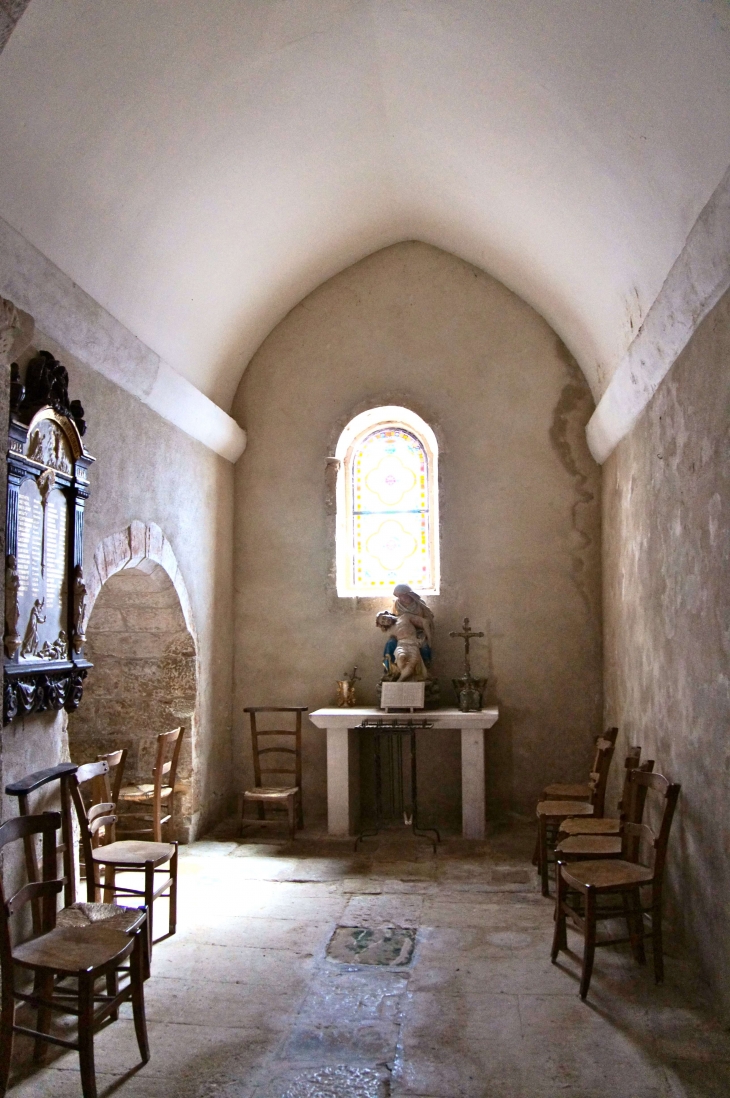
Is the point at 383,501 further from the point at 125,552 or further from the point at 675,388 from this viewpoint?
the point at 675,388

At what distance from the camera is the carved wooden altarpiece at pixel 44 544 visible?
11.9 feet

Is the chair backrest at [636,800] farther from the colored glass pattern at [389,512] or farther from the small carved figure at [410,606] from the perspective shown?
the colored glass pattern at [389,512]

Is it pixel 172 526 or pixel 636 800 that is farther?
pixel 172 526

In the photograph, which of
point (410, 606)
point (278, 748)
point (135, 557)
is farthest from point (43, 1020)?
point (410, 606)

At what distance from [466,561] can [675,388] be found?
283cm

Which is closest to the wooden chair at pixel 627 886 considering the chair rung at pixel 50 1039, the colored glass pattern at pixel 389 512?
the chair rung at pixel 50 1039

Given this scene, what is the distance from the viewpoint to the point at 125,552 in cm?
498

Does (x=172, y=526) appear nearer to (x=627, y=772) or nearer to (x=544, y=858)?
(x=544, y=858)

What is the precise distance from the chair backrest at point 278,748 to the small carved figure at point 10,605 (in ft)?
10.1

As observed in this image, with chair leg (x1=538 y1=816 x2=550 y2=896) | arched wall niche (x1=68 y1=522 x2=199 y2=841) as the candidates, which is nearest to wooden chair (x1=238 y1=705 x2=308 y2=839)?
arched wall niche (x1=68 y1=522 x2=199 y2=841)

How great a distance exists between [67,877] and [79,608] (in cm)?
127

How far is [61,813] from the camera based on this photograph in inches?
139

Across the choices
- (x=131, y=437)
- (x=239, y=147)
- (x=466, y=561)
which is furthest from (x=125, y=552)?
(x=466, y=561)

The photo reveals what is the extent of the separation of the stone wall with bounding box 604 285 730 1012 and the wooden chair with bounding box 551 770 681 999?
0.15 meters
